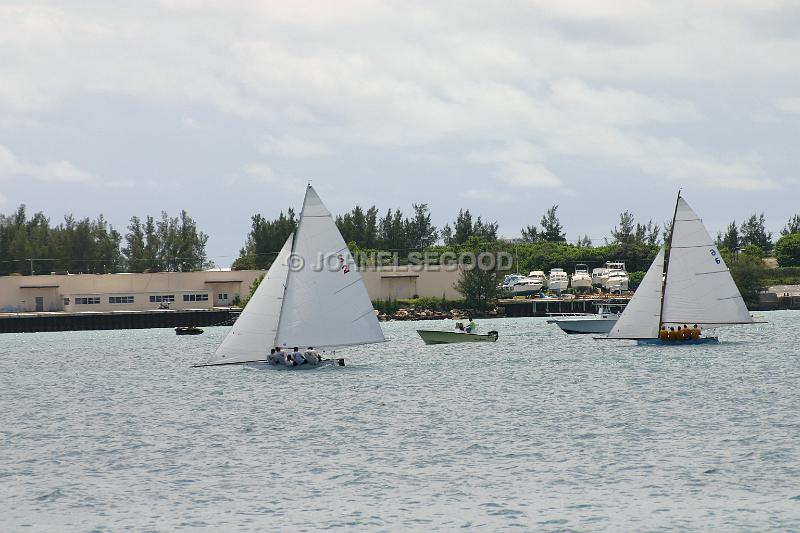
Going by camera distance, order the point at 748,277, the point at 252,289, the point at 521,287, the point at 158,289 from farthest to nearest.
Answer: the point at 521,287
the point at 748,277
the point at 158,289
the point at 252,289

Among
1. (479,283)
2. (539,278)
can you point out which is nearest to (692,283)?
(479,283)

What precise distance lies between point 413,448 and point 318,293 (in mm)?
22825

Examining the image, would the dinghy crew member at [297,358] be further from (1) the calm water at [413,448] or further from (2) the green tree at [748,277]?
(2) the green tree at [748,277]

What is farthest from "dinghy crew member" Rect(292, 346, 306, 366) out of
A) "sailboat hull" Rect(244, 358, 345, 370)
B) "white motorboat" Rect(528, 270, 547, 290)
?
"white motorboat" Rect(528, 270, 547, 290)

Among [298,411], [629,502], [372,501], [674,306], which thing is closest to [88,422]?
[298,411]

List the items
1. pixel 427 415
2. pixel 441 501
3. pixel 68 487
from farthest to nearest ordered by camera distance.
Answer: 1. pixel 427 415
2. pixel 68 487
3. pixel 441 501

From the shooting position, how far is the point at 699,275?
244 feet

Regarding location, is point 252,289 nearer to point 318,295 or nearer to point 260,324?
point 260,324

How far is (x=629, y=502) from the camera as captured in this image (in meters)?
30.2

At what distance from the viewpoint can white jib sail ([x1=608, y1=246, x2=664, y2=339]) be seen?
74938mm

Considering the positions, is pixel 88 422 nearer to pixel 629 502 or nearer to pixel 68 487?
pixel 68 487

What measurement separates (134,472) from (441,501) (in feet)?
35.0

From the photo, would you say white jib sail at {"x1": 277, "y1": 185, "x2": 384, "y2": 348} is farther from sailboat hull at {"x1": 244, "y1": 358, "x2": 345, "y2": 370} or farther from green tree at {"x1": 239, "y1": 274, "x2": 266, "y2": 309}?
green tree at {"x1": 239, "y1": 274, "x2": 266, "y2": 309}

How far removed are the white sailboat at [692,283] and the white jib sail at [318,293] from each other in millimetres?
22433
